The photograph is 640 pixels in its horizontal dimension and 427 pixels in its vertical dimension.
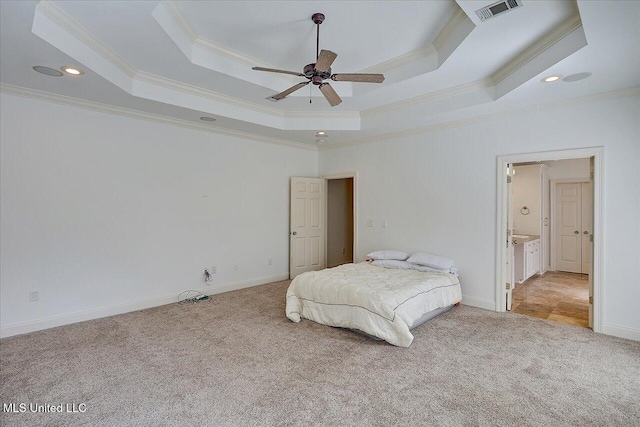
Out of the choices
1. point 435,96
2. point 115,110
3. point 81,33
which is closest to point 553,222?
point 435,96

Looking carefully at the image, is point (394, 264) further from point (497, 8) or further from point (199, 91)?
point (199, 91)

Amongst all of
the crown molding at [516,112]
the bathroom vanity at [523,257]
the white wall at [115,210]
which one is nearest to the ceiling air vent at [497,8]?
the crown molding at [516,112]

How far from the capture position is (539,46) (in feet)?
9.33

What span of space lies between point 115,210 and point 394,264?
3870 millimetres

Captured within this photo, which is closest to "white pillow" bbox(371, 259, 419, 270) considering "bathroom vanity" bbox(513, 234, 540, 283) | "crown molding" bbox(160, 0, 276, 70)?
"bathroom vanity" bbox(513, 234, 540, 283)

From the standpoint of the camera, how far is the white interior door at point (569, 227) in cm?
669

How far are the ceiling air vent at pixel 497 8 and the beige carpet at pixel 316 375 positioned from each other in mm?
2825

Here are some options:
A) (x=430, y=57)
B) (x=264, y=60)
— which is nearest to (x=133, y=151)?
(x=264, y=60)

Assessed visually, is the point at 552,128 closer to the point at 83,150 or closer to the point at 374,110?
the point at 374,110

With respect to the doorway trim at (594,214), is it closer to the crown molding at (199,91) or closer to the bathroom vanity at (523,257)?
the bathroom vanity at (523,257)

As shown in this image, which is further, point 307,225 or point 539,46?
point 307,225

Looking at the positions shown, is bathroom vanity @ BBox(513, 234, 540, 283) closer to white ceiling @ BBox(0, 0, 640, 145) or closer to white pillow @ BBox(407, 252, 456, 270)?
white pillow @ BBox(407, 252, 456, 270)

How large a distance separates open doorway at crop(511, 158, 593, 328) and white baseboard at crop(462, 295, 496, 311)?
1.99 meters

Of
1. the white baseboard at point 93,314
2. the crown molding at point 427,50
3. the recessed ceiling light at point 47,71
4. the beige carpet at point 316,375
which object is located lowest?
the beige carpet at point 316,375
